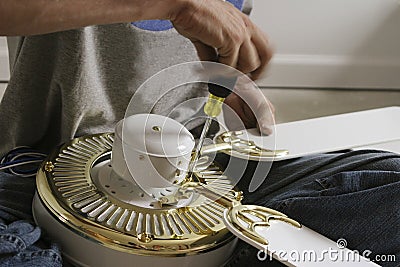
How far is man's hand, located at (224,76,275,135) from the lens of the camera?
854 mm

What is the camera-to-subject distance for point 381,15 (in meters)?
1.98

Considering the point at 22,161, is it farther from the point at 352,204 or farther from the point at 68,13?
the point at 352,204

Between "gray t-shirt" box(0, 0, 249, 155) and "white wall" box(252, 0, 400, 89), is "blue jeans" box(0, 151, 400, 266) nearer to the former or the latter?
"gray t-shirt" box(0, 0, 249, 155)

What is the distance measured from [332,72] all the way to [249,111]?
1134 millimetres

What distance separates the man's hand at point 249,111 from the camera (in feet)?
2.80

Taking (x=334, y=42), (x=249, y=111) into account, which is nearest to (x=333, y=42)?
(x=334, y=42)

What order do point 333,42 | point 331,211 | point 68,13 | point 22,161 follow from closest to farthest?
point 68,13 < point 331,211 < point 22,161 < point 333,42

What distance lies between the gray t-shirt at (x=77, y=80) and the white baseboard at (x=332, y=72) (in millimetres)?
1040

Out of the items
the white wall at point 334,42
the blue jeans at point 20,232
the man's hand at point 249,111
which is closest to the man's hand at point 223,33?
the man's hand at point 249,111

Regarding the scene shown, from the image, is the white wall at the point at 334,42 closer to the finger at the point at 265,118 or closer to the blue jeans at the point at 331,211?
the finger at the point at 265,118

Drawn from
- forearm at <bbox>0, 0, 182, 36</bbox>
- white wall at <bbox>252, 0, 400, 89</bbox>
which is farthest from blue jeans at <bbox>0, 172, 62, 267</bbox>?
white wall at <bbox>252, 0, 400, 89</bbox>

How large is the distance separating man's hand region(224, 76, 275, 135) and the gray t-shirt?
0.22ft

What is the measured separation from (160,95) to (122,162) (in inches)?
5.1

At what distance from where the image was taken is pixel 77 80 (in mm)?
833
